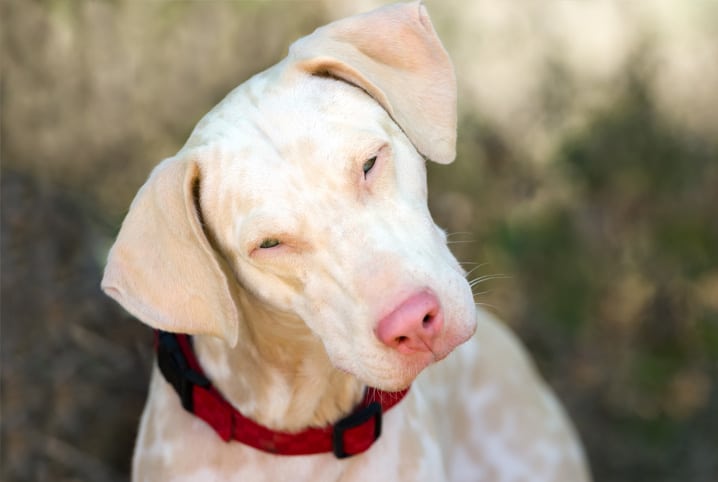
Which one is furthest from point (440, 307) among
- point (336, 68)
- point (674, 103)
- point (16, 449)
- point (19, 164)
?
point (674, 103)

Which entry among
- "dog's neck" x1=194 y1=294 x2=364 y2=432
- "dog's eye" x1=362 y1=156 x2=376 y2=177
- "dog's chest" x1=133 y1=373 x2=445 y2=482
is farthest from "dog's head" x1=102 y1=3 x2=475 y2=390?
"dog's chest" x1=133 y1=373 x2=445 y2=482

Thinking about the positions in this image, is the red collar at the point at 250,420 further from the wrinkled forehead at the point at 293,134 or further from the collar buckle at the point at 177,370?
the wrinkled forehead at the point at 293,134

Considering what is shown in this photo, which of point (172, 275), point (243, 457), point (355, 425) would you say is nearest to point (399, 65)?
point (172, 275)

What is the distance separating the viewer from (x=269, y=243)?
91.9 inches

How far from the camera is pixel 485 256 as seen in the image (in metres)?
5.54

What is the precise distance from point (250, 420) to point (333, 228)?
629 millimetres

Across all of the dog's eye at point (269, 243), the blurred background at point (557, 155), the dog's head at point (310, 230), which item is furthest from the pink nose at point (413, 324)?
the blurred background at point (557, 155)

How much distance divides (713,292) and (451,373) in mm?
2531

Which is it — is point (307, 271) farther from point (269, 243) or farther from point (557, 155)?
point (557, 155)

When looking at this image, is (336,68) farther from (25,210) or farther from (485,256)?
(485,256)

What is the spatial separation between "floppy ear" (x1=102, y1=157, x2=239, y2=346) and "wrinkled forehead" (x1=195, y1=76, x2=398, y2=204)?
0.14 metres

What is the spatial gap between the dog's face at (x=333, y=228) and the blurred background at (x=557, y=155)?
2148mm

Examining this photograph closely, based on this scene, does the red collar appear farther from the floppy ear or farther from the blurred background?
the blurred background

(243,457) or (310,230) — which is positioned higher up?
(310,230)
